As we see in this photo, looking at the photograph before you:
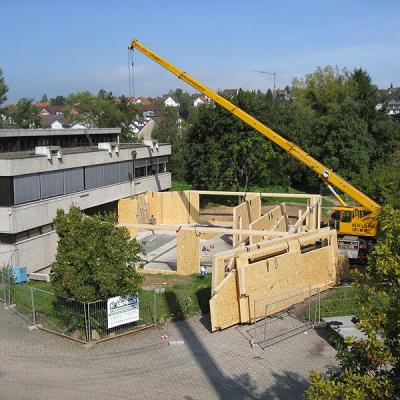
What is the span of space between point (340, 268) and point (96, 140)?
80.8 ft

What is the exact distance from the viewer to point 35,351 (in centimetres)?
1537

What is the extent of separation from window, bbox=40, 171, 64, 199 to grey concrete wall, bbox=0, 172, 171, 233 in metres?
0.30

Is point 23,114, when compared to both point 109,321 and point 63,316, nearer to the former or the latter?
point 63,316

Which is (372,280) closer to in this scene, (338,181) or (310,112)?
(338,181)

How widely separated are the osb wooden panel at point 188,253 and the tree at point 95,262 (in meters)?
7.21

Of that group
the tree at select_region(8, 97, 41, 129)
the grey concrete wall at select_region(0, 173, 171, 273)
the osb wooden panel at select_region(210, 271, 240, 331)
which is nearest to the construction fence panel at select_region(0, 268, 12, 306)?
the grey concrete wall at select_region(0, 173, 171, 273)

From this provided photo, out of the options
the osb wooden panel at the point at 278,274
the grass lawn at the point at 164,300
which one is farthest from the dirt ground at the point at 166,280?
the osb wooden panel at the point at 278,274

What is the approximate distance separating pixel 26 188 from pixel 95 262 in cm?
1033

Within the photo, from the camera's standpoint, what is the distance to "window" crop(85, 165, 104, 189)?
29.8 meters

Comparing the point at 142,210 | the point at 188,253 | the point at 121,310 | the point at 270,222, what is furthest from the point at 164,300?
the point at 142,210

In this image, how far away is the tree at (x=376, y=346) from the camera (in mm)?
6719

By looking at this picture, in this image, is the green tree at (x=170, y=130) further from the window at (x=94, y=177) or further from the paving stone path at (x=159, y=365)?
the paving stone path at (x=159, y=365)

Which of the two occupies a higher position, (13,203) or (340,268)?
(13,203)

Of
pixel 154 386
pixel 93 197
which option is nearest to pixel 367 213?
pixel 93 197
